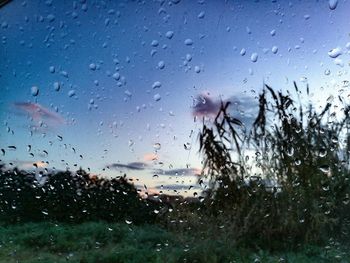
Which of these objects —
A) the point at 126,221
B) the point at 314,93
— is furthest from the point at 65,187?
the point at 314,93

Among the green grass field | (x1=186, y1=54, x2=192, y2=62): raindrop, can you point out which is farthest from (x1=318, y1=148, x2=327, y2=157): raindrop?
(x1=186, y1=54, x2=192, y2=62): raindrop

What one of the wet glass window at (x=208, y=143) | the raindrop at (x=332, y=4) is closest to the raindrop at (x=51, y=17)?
the wet glass window at (x=208, y=143)

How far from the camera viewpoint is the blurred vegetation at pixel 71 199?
263 centimetres

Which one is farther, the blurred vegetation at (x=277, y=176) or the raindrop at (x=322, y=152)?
the raindrop at (x=322, y=152)

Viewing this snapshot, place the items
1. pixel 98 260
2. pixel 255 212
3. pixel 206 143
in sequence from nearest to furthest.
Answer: pixel 206 143 → pixel 255 212 → pixel 98 260

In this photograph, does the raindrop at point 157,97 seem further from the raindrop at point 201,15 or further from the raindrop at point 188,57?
the raindrop at point 201,15

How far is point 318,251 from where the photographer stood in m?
2.77

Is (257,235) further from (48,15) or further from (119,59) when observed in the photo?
(48,15)

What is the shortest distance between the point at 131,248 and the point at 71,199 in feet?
1.56

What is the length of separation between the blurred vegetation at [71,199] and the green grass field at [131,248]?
6 centimetres

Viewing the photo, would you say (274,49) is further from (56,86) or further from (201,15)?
(56,86)

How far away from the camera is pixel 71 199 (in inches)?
114

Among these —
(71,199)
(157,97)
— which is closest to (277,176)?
(157,97)

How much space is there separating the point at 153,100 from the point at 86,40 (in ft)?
1.88
